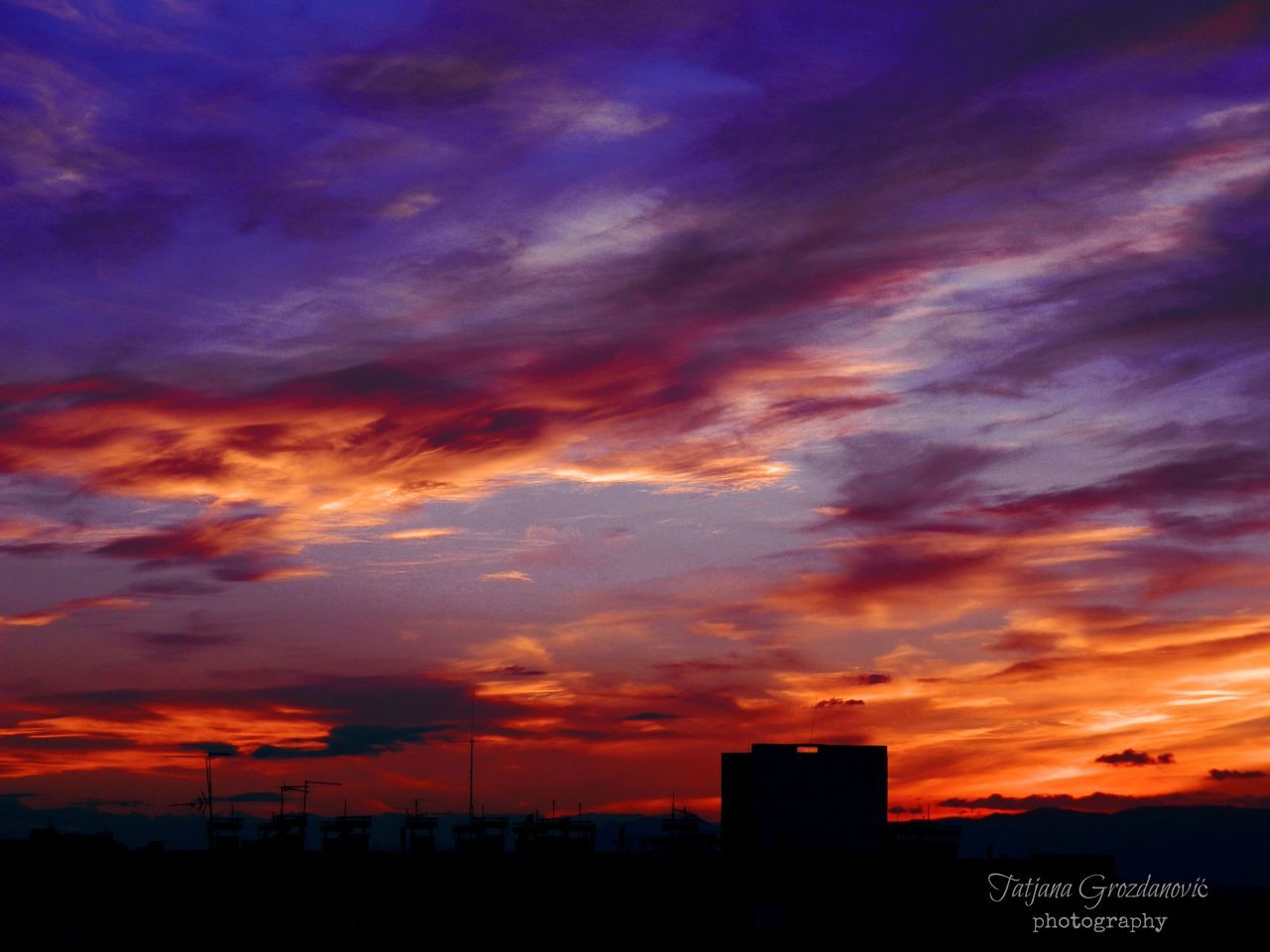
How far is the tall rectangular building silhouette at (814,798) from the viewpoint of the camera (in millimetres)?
86875

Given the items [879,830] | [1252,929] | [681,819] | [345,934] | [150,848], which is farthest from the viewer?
[879,830]

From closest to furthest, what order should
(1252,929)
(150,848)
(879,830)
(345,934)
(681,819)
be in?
(345,934) → (1252,929) → (150,848) → (681,819) → (879,830)

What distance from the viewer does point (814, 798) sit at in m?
87.9

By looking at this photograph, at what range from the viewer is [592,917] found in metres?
64.8

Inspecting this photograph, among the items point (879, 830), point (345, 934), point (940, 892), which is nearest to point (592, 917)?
point (345, 934)

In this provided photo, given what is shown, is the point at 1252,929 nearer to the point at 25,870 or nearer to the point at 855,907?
the point at 855,907

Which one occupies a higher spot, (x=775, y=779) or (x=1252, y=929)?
(x=775, y=779)

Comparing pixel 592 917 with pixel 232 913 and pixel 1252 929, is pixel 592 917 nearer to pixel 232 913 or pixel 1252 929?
pixel 232 913

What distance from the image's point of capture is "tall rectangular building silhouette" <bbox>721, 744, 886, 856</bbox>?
86.9 meters

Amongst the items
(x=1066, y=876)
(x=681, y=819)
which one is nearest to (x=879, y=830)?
(x=681, y=819)

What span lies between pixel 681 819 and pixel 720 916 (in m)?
17.2

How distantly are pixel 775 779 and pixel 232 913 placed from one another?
114ft

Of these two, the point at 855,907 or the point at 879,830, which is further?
the point at 879,830

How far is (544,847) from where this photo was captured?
7062 centimetres
